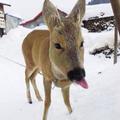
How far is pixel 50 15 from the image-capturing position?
5551 millimetres

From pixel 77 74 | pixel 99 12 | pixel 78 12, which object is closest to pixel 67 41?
pixel 77 74

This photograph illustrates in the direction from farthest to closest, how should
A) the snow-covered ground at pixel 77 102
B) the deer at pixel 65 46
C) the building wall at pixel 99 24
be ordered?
the building wall at pixel 99 24
the snow-covered ground at pixel 77 102
the deer at pixel 65 46

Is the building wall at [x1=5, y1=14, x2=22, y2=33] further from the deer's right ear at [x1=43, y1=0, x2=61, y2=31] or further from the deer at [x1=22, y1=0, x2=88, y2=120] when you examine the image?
A: the deer's right ear at [x1=43, y1=0, x2=61, y2=31]

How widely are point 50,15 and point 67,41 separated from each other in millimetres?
528

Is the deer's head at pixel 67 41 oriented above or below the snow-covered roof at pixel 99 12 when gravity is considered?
above

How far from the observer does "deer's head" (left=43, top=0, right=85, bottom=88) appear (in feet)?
16.6

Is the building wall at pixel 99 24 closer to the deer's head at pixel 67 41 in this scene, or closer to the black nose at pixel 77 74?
the deer's head at pixel 67 41

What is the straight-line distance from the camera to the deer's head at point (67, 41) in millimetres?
5059

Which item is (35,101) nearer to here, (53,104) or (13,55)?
(53,104)

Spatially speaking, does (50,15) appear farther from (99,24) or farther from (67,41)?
(99,24)

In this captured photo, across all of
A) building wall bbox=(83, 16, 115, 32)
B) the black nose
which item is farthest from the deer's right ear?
building wall bbox=(83, 16, 115, 32)

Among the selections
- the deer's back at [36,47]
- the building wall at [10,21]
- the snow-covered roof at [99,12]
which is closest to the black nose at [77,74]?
the deer's back at [36,47]

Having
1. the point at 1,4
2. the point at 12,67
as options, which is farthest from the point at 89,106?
the point at 1,4

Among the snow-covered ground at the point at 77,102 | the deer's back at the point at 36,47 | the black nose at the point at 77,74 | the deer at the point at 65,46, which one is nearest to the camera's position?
the black nose at the point at 77,74
